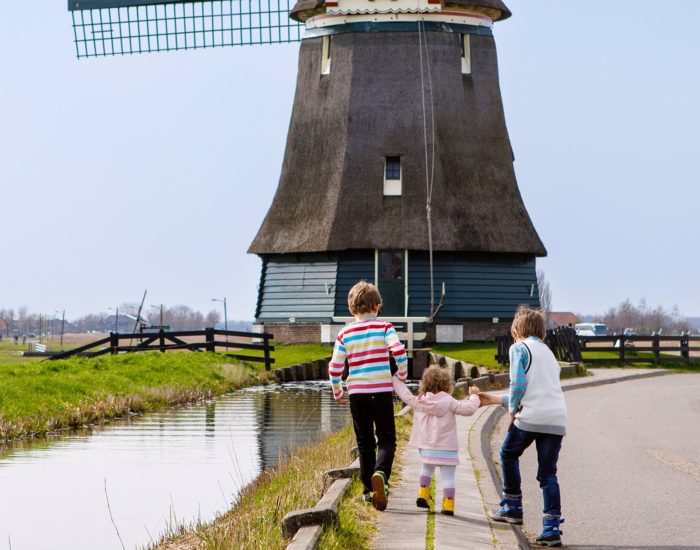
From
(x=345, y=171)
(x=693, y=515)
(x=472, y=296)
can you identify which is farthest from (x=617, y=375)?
(x=693, y=515)

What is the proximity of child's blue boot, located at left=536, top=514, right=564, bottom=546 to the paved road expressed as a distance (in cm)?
15

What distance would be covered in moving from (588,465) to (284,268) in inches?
1080

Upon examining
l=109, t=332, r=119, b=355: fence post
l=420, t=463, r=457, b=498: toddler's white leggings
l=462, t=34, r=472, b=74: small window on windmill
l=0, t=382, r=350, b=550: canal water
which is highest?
l=462, t=34, r=472, b=74: small window on windmill

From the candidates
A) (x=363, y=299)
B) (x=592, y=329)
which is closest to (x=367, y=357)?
(x=363, y=299)

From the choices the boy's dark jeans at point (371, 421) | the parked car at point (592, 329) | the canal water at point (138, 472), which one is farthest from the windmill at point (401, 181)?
the parked car at point (592, 329)

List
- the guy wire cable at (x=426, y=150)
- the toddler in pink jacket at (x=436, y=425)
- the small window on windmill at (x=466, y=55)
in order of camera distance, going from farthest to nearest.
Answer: the small window on windmill at (x=466, y=55) → the guy wire cable at (x=426, y=150) → the toddler in pink jacket at (x=436, y=425)

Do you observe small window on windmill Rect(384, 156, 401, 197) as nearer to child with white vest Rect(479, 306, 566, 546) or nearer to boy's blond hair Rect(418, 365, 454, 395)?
boy's blond hair Rect(418, 365, 454, 395)

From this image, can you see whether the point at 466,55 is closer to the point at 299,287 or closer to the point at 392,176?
the point at 392,176

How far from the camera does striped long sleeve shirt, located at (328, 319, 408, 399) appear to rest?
34.3 ft

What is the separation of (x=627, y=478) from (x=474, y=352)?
23.2m

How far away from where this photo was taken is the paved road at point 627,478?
9.88 meters

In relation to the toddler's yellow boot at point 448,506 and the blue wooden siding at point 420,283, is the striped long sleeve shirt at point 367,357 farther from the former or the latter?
the blue wooden siding at point 420,283

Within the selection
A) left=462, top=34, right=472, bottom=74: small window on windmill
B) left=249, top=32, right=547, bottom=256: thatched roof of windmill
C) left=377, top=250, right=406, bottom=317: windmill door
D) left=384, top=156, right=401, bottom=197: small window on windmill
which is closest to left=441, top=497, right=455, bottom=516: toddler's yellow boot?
left=249, top=32, right=547, bottom=256: thatched roof of windmill

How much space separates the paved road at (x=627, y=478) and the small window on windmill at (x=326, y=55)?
19663 mm
